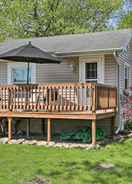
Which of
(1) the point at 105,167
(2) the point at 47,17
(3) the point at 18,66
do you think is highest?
(2) the point at 47,17

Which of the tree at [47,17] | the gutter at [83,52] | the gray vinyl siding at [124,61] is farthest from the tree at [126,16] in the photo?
the gutter at [83,52]

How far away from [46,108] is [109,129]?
316 cm

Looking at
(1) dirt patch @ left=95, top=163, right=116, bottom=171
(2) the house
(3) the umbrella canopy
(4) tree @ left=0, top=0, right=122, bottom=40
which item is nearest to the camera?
(1) dirt patch @ left=95, top=163, right=116, bottom=171

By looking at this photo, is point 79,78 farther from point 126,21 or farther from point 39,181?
point 126,21

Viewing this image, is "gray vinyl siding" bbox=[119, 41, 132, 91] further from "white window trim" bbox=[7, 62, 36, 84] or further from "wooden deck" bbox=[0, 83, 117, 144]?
"white window trim" bbox=[7, 62, 36, 84]

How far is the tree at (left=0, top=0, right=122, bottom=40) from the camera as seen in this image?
31875 millimetres

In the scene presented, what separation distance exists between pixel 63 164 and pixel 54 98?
401cm

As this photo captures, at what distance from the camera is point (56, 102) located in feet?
41.7

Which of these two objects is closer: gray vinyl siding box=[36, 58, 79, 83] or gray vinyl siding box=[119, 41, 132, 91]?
gray vinyl siding box=[119, 41, 132, 91]

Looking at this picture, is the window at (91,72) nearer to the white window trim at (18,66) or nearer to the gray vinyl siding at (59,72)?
the gray vinyl siding at (59,72)

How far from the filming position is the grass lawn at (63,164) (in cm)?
771

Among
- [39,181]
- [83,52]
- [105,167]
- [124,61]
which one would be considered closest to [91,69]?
[83,52]

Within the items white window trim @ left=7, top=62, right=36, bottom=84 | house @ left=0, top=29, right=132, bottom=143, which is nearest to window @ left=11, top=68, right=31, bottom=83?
house @ left=0, top=29, right=132, bottom=143

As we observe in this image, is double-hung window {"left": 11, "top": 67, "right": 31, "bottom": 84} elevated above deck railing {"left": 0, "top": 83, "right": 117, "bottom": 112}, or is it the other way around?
double-hung window {"left": 11, "top": 67, "right": 31, "bottom": 84}
